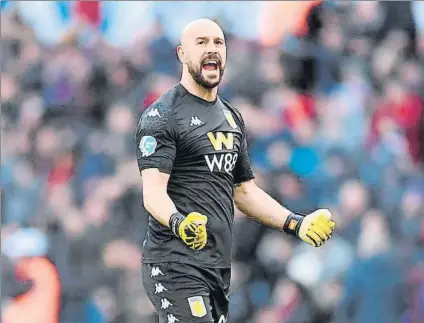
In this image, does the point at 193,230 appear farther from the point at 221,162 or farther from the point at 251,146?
the point at 251,146

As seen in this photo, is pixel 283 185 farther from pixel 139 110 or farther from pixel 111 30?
pixel 111 30

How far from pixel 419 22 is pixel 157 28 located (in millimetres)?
2252

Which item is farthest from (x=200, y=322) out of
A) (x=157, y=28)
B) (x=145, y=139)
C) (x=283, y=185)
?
(x=157, y=28)

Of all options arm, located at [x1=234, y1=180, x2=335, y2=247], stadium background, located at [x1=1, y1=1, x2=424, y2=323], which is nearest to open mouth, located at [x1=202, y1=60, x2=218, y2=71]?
arm, located at [x1=234, y1=180, x2=335, y2=247]

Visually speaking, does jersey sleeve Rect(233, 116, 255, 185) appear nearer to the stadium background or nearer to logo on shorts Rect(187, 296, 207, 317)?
logo on shorts Rect(187, 296, 207, 317)

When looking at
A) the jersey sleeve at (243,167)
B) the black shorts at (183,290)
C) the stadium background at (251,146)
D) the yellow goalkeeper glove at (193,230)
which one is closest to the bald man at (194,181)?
the black shorts at (183,290)

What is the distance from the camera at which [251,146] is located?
8.05 m

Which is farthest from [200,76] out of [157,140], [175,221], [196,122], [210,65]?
[175,221]

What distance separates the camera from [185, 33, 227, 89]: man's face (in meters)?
4.39

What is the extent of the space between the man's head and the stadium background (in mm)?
3552

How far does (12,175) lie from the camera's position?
26.5ft

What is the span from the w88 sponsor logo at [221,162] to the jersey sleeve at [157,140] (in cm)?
19

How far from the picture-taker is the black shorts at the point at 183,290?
4.37 m

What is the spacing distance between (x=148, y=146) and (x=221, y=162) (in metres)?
0.38
